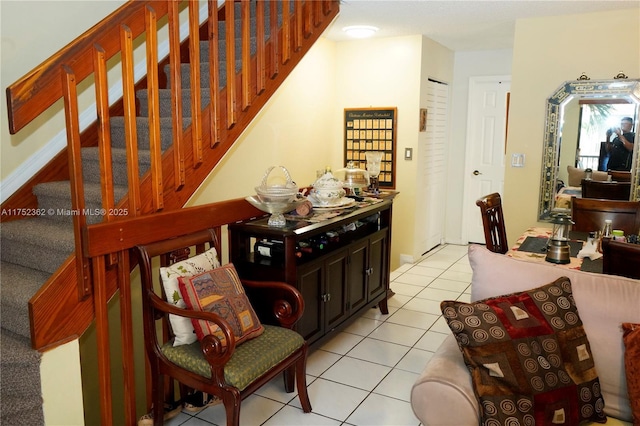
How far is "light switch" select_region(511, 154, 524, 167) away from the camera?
4594 millimetres

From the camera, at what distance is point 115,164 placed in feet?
9.34

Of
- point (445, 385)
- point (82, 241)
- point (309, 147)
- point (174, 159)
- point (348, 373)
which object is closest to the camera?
point (445, 385)

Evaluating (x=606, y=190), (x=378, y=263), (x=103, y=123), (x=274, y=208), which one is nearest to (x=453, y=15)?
(x=606, y=190)

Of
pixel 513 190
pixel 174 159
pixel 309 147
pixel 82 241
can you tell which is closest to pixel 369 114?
pixel 309 147

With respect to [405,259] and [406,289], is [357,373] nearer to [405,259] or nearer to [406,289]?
[406,289]

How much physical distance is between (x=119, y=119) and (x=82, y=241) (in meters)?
1.42

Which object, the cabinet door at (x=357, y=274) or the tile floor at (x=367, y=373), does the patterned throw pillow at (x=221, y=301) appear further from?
the cabinet door at (x=357, y=274)

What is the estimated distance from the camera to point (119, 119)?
10.5 ft

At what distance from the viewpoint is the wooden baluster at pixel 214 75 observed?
103 inches

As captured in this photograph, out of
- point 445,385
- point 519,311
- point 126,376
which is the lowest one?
point 126,376

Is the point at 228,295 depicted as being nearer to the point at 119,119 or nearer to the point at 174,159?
the point at 174,159

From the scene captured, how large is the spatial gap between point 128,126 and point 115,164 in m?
0.75

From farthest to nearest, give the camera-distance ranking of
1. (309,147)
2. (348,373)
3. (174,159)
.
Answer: (309,147) < (348,373) < (174,159)

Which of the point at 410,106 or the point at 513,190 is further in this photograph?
the point at 410,106
